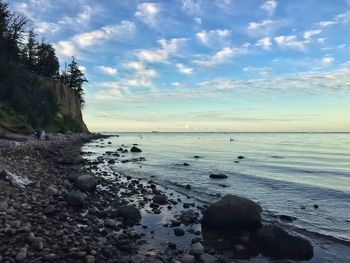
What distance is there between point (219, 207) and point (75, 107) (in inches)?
3490

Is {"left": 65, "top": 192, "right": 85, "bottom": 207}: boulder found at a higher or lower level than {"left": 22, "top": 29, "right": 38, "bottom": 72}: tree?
lower

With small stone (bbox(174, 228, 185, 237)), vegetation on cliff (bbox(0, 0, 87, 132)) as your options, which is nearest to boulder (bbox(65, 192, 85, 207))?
small stone (bbox(174, 228, 185, 237))

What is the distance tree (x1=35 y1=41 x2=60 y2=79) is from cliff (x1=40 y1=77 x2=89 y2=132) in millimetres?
5643

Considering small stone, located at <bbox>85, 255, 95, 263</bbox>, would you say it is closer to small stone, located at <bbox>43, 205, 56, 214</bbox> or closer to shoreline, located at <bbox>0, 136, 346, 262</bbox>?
shoreline, located at <bbox>0, 136, 346, 262</bbox>

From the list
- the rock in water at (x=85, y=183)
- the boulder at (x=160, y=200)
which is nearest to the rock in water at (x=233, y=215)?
the boulder at (x=160, y=200)

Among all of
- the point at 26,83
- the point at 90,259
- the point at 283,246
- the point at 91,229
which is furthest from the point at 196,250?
A: the point at 26,83

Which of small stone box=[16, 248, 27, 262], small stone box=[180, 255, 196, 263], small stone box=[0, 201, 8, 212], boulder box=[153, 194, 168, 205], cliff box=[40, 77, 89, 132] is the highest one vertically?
cliff box=[40, 77, 89, 132]

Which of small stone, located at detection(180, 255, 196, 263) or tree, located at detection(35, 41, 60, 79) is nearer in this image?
small stone, located at detection(180, 255, 196, 263)

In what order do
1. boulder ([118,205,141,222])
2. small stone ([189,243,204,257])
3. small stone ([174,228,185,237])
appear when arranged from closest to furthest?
small stone ([189,243,204,257])
small stone ([174,228,185,237])
boulder ([118,205,141,222])

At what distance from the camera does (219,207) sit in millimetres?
13234

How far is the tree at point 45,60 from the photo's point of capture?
8844 cm

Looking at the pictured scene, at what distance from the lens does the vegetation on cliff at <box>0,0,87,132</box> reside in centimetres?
5403

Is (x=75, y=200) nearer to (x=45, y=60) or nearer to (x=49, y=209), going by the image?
(x=49, y=209)

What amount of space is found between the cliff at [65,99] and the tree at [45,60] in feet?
18.5
